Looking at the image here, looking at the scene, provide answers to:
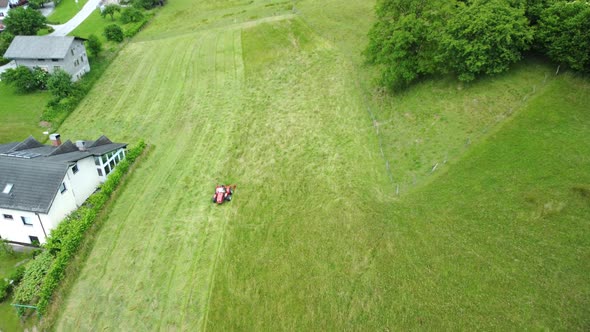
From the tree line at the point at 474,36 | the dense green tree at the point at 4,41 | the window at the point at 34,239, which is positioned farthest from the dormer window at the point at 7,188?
the dense green tree at the point at 4,41

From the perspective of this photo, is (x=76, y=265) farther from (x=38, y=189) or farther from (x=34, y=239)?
(x=38, y=189)

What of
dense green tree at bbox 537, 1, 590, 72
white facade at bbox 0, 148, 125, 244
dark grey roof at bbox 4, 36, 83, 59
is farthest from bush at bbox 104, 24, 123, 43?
dense green tree at bbox 537, 1, 590, 72

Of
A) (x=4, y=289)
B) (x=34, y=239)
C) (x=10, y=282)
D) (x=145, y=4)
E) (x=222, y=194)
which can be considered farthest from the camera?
(x=145, y=4)

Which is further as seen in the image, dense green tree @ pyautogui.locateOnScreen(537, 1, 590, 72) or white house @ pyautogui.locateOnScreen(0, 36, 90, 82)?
white house @ pyautogui.locateOnScreen(0, 36, 90, 82)

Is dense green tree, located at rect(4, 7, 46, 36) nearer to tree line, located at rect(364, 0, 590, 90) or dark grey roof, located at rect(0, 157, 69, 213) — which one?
dark grey roof, located at rect(0, 157, 69, 213)

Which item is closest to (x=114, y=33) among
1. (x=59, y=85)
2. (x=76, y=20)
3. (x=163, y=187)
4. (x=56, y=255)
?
(x=59, y=85)
